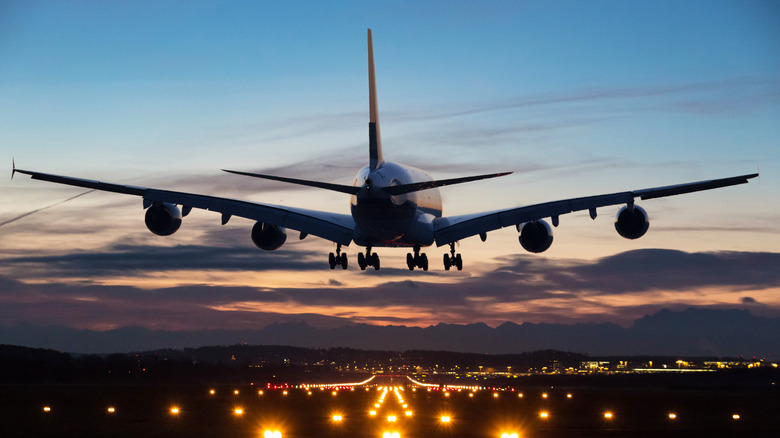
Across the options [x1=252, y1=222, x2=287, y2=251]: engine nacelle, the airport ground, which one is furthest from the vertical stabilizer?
the airport ground

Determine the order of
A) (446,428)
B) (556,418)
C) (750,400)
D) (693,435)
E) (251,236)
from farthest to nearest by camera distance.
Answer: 1. (750,400)
2. (251,236)
3. (556,418)
4. (446,428)
5. (693,435)

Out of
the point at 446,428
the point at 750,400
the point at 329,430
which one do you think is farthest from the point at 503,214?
the point at 750,400

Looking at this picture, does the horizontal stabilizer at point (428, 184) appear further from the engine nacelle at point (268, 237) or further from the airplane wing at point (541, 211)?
the engine nacelle at point (268, 237)

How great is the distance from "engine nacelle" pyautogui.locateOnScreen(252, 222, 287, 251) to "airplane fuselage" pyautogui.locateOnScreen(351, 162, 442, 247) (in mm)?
5654

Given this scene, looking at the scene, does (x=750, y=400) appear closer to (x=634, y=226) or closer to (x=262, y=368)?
(x=634, y=226)

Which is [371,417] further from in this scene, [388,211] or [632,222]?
[632,222]

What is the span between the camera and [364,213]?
45656 mm

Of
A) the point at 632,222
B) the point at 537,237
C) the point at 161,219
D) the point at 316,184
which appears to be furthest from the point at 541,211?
the point at 161,219

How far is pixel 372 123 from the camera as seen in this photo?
5381 centimetres

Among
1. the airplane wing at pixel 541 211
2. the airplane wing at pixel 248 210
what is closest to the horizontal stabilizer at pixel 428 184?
the airplane wing at pixel 248 210

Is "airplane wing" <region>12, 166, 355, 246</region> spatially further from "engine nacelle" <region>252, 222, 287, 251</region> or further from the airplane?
"engine nacelle" <region>252, 222, 287, 251</region>

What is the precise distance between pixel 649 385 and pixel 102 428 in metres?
80.6

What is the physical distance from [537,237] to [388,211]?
37.1 ft

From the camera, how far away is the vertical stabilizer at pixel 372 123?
51625 millimetres
